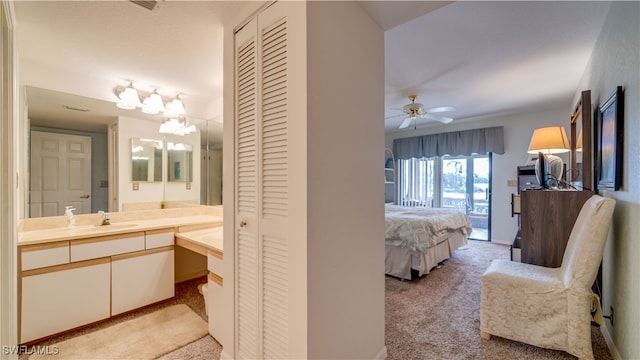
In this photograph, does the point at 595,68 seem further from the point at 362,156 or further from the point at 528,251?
the point at 362,156

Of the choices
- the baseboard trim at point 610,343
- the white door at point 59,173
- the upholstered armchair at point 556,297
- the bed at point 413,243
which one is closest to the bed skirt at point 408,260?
the bed at point 413,243

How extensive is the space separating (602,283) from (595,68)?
1.90 metres

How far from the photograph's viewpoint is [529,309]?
1.79m

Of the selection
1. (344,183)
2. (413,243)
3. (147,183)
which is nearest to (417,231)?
(413,243)

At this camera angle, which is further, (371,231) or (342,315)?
(371,231)

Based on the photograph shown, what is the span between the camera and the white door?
221 cm

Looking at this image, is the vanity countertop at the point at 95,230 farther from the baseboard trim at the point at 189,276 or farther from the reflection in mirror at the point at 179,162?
the baseboard trim at the point at 189,276

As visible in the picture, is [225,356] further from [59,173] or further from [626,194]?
[626,194]

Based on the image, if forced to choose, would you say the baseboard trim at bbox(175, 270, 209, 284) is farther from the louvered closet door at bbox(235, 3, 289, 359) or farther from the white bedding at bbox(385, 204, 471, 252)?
the white bedding at bbox(385, 204, 471, 252)

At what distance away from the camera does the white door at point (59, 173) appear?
2209mm

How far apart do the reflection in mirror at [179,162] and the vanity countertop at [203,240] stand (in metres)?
0.86

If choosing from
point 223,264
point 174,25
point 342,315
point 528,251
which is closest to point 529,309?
point 528,251

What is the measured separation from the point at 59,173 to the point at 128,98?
90 centimetres

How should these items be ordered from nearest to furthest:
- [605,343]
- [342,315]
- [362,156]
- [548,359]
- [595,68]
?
[342,315] → [362,156] → [548,359] → [605,343] → [595,68]
